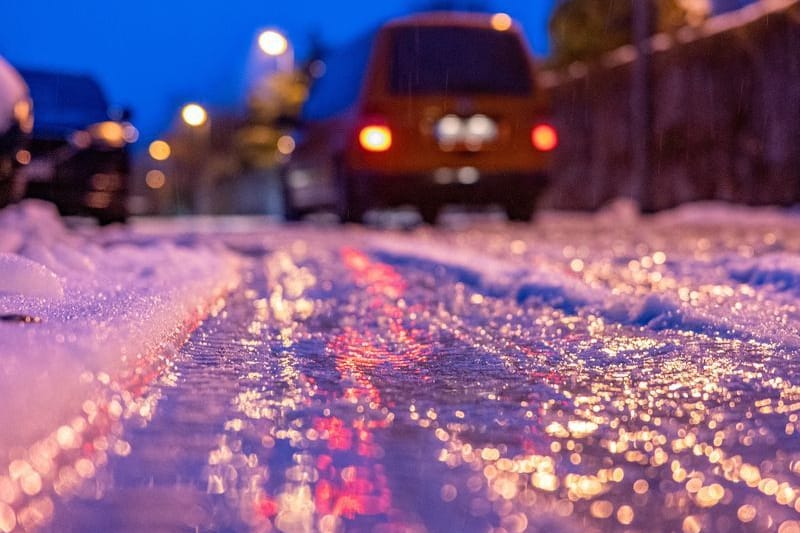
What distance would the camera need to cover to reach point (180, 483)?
261cm

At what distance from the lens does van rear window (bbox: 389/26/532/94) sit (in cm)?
1234

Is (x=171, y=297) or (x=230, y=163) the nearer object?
(x=171, y=297)

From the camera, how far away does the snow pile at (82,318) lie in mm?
3096

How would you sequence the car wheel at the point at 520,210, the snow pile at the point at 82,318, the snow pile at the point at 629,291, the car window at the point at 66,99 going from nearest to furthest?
1. the snow pile at the point at 82,318
2. the snow pile at the point at 629,291
3. the car window at the point at 66,99
4. the car wheel at the point at 520,210

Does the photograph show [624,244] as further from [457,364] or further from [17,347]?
[17,347]

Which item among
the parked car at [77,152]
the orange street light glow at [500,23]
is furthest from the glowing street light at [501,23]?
the parked car at [77,152]

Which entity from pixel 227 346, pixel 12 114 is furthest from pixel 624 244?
pixel 227 346

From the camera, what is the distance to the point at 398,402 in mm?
3568

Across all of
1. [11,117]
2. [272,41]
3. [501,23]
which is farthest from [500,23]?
[272,41]

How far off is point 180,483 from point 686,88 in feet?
48.5

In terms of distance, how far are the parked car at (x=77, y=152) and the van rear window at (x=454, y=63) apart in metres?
3.33

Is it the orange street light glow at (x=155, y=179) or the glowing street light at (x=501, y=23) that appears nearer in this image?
the glowing street light at (x=501, y=23)

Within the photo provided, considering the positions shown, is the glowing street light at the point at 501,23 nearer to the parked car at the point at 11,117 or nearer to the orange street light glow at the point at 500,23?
the orange street light glow at the point at 500,23

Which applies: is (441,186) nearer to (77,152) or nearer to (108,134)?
(108,134)
